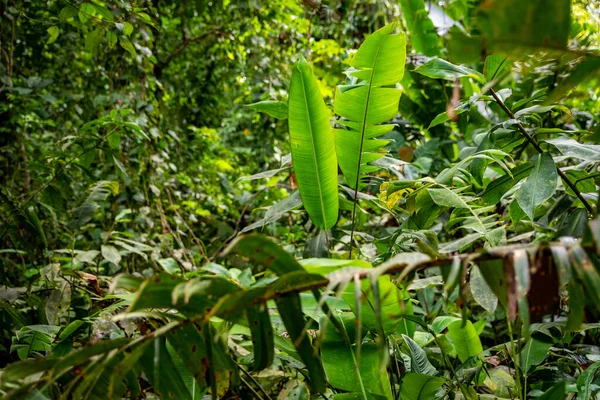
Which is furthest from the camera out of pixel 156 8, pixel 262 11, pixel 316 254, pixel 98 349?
pixel 262 11

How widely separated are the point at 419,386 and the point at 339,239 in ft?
2.01

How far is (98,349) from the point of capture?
0.53m

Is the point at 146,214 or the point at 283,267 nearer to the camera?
the point at 283,267

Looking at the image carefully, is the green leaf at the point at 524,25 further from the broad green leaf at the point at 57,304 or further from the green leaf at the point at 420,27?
the green leaf at the point at 420,27

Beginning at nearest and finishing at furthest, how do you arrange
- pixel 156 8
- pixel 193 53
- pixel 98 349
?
pixel 98 349 < pixel 156 8 < pixel 193 53

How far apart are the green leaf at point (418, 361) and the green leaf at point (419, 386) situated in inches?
3.3

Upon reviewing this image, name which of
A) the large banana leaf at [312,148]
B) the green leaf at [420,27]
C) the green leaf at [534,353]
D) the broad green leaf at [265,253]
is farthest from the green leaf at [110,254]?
the green leaf at [420,27]

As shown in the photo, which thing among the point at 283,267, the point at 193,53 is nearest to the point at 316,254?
the point at 283,267

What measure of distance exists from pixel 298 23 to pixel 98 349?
3106 mm

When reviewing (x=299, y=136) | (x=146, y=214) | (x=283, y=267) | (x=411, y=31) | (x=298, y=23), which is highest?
(x=298, y=23)

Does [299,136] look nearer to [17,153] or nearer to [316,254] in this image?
[316,254]

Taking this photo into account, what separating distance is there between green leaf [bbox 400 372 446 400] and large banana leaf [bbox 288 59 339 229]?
0.33 m

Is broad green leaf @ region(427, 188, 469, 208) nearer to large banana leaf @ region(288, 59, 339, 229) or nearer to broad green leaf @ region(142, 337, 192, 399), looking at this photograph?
large banana leaf @ region(288, 59, 339, 229)

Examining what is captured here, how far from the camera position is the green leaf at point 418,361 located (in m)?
0.98
